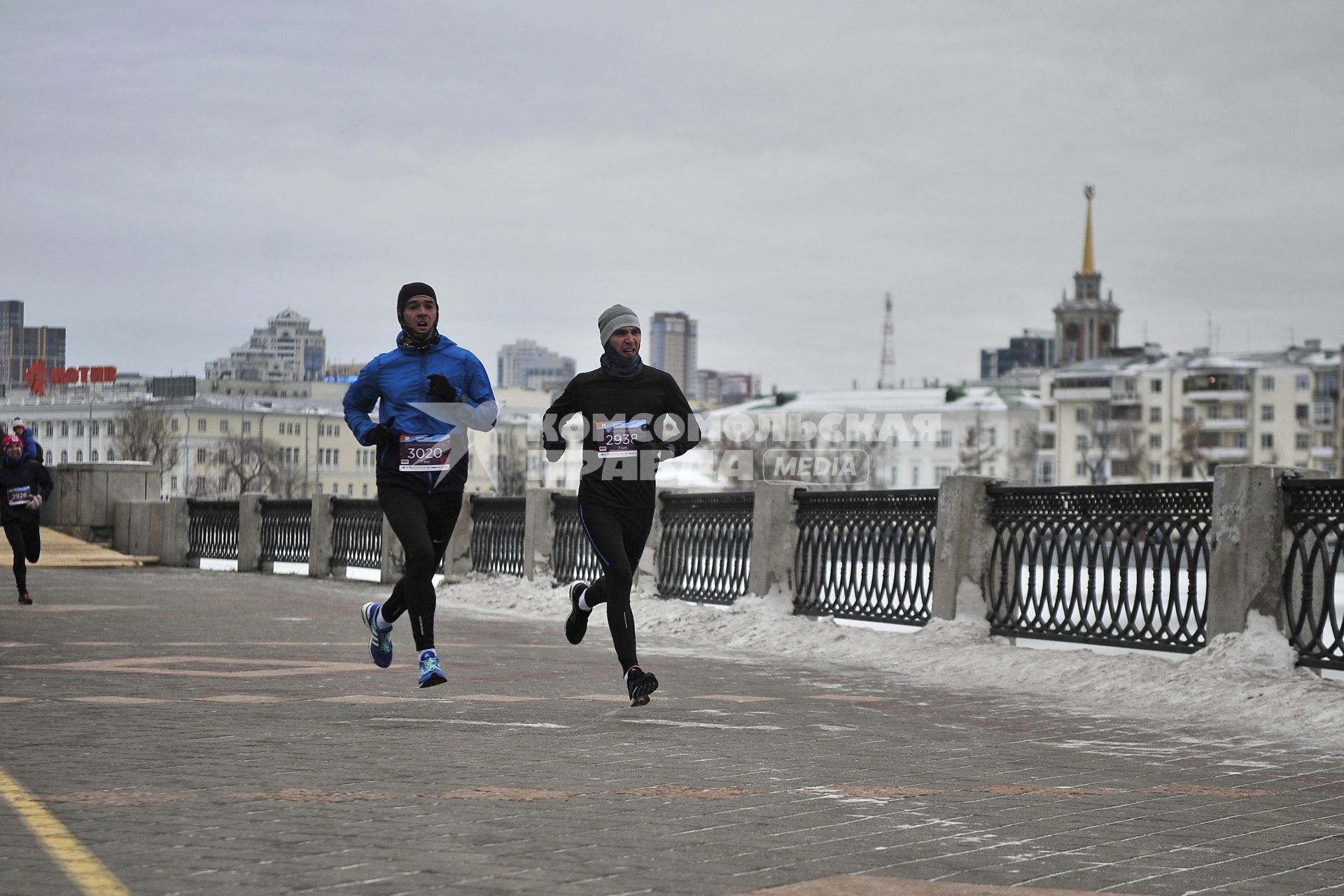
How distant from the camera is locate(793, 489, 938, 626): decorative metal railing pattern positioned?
47.6ft

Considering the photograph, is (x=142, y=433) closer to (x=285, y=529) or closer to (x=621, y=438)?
(x=285, y=529)

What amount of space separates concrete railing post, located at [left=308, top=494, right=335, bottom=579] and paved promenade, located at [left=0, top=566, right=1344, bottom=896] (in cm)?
1615

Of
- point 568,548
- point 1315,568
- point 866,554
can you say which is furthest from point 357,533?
point 1315,568

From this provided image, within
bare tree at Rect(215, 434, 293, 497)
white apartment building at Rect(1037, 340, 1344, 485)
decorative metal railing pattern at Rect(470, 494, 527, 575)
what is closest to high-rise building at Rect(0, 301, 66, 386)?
bare tree at Rect(215, 434, 293, 497)

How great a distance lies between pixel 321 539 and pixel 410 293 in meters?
18.8

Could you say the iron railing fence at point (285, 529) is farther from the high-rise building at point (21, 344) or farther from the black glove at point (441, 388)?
the high-rise building at point (21, 344)

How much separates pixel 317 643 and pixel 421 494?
445 centimetres

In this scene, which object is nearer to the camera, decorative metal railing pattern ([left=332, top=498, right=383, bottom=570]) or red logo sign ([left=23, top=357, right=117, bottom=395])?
decorative metal railing pattern ([left=332, top=498, right=383, bottom=570])

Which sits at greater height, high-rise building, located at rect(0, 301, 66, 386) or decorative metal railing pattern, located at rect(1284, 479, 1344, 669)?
high-rise building, located at rect(0, 301, 66, 386)

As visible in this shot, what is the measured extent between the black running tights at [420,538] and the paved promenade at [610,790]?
0.45 metres

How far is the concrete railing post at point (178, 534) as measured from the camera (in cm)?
3234

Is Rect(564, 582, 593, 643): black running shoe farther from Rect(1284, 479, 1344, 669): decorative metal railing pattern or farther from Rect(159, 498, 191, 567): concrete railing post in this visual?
Rect(159, 498, 191, 567): concrete railing post

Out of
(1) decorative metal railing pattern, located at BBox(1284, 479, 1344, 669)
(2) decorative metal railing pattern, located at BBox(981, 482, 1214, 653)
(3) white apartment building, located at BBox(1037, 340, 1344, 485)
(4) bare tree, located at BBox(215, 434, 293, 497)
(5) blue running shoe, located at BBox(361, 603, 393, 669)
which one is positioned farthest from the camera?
(3) white apartment building, located at BBox(1037, 340, 1344, 485)

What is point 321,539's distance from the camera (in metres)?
27.5
